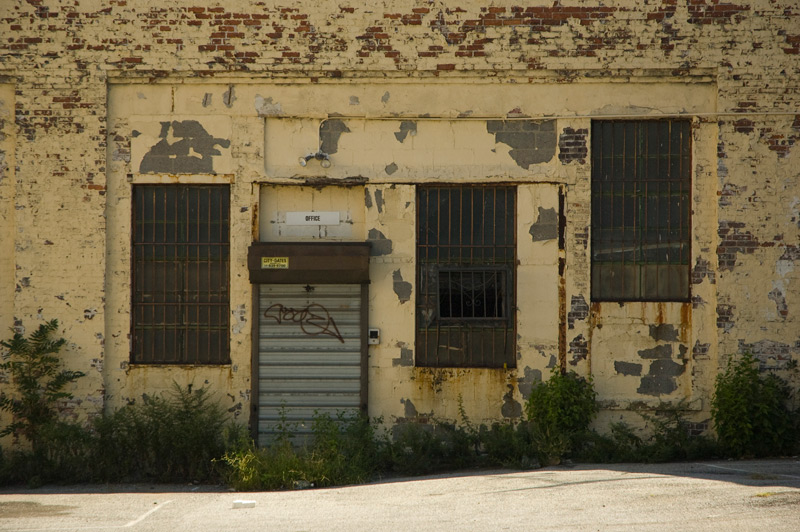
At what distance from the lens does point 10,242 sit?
32.7 ft

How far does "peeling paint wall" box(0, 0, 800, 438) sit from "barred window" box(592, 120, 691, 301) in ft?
0.66

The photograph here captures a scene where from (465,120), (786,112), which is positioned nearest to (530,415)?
(465,120)

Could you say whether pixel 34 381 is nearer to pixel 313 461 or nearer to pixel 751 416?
pixel 313 461

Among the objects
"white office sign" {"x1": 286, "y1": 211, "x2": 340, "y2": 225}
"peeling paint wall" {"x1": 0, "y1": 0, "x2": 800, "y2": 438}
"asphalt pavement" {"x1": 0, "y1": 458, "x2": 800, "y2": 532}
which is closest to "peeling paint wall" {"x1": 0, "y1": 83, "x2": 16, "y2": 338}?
"peeling paint wall" {"x1": 0, "y1": 0, "x2": 800, "y2": 438}

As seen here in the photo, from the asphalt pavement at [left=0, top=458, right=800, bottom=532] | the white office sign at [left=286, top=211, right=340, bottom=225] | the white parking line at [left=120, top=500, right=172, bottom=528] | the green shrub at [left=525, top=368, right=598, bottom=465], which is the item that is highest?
the white office sign at [left=286, top=211, right=340, bottom=225]

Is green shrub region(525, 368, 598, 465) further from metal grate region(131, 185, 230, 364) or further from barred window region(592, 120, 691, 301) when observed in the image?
metal grate region(131, 185, 230, 364)

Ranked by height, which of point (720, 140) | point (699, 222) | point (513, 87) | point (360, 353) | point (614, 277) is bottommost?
point (360, 353)

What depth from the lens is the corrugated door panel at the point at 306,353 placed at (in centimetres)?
988

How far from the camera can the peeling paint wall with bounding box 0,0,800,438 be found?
9.63 m

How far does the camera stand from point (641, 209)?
32.3 feet

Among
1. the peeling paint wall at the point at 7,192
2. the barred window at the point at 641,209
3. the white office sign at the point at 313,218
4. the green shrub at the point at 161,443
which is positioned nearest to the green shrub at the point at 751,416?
the barred window at the point at 641,209

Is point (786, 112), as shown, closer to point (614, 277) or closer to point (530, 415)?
point (614, 277)

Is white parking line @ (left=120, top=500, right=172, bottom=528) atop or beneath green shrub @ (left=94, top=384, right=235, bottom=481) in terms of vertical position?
beneath

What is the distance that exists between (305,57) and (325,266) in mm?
2590
